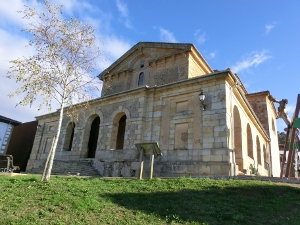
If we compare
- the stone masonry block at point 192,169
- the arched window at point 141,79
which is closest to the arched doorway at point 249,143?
the stone masonry block at point 192,169

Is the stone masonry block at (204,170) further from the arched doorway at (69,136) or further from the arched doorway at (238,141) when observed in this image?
the arched doorway at (69,136)

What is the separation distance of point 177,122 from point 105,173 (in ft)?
16.1

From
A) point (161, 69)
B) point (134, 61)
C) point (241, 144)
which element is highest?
point (134, 61)

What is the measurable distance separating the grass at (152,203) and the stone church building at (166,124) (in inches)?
137

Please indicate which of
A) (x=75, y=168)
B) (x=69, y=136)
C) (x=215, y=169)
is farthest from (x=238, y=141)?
(x=69, y=136)

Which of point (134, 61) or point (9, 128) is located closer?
point (134, 61)

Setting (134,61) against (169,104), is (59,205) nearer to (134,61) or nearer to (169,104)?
(169,104)

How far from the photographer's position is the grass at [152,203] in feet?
14.8

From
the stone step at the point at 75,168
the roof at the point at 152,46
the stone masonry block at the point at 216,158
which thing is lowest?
the stone step at the point at 75,168

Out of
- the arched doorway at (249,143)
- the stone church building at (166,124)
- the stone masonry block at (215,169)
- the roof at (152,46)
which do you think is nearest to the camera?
the stone masonry block at (215,169)

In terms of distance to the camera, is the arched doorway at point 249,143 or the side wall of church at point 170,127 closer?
the side wall of church at point 170,127

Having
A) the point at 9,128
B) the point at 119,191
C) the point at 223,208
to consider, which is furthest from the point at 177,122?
the point at 9,128

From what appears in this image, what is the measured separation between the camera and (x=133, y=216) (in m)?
4.66

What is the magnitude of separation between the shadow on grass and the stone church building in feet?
11.3
